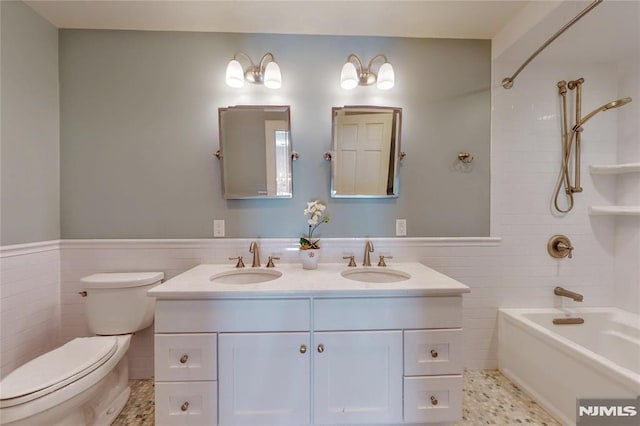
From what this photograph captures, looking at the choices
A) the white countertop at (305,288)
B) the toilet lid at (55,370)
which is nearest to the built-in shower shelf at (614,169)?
the white countertop at (305,288)

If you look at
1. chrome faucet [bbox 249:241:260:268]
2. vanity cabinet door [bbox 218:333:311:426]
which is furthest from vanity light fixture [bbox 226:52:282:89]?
vanity cabinet door [bbox 218:333:311:426]

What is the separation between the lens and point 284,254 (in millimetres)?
1720

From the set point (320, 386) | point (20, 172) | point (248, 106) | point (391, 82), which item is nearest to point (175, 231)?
point (20, 172)

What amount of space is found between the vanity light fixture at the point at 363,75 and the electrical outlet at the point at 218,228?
1.21 m

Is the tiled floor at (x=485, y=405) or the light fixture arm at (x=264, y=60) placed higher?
the light fixture arm at (x=264, y=60)

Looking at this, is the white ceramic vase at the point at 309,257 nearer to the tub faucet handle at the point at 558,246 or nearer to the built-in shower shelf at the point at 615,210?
the tub faucet handle at the point at 558,246

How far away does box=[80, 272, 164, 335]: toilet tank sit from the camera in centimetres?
147

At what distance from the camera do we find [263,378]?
120 cm

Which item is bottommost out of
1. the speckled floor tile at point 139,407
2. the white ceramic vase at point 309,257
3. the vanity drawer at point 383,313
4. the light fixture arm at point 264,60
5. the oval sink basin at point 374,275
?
the speckled floor tile at point 139,407

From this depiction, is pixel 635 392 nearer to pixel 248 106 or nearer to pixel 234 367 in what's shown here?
pixel 234 367

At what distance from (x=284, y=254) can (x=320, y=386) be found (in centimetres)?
79

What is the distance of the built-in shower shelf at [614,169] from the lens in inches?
65.0

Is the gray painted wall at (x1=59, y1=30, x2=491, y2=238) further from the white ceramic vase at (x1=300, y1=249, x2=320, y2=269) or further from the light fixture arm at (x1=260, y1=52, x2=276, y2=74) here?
the white ceramic vase at (x1=300, y1=249, x2=320, y2=269)

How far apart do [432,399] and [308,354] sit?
0.65 meters
